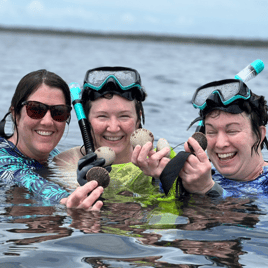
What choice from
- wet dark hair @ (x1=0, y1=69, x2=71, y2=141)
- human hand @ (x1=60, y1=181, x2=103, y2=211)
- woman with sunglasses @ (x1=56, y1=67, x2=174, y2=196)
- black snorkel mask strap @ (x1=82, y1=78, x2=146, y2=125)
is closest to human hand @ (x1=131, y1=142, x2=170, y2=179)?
human hand @ (x1=60, y1=181, x2=103, y2=211)

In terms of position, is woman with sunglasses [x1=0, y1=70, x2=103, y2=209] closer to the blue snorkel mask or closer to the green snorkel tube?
the blue snorkel mask

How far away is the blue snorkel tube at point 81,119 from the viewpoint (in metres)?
4.93

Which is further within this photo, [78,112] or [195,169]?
[78,112]

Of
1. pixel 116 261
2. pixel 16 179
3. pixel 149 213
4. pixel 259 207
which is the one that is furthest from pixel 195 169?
pixel 16 179

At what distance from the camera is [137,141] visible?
4.32m

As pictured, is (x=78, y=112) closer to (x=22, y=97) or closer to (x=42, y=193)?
(x=22, y=97)

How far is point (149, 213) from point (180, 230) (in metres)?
0.52

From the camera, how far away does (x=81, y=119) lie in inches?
199

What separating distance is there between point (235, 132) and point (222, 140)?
0.59 feet

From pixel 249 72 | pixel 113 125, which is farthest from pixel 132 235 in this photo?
pixel 249 72

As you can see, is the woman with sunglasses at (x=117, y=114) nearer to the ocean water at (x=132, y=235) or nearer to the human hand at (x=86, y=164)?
the ocean water at (x=132, y=235)

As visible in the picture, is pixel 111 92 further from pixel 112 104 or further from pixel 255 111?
pixel 255 111

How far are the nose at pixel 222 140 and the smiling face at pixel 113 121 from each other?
946 mm

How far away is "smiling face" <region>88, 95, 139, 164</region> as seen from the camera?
5.03m
